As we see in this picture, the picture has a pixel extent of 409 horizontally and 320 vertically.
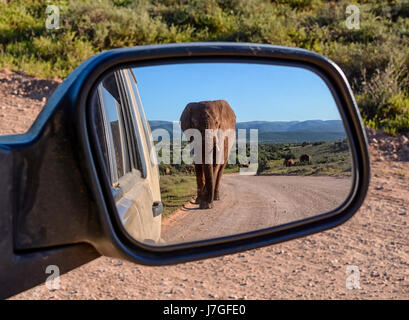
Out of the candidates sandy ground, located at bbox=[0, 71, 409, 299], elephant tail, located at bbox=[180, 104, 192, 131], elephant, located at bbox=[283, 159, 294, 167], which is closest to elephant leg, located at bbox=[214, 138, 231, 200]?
elephant tail, located at bbox=[180, 104, 192, 131]

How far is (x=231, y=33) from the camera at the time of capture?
13.8 metres

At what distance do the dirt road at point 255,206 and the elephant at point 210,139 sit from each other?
0.03m

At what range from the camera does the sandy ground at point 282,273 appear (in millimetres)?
3691

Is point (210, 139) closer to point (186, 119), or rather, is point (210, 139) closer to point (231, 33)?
point (186, 119)

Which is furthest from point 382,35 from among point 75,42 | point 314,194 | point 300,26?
point 314,194

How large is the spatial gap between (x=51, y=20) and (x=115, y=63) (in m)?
12.8

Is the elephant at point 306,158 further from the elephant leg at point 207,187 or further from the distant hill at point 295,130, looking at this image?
the elephant leg at point 207,187

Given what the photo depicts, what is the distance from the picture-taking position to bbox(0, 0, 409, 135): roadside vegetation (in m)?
10.3

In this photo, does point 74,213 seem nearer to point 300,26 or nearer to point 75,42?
point 75,42

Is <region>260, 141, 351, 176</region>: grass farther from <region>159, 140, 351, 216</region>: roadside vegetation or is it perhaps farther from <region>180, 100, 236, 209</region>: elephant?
<region>180, 100, 236, 209</region>: elephant

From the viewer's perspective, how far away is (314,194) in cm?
171

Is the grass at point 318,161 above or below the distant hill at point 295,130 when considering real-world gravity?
below

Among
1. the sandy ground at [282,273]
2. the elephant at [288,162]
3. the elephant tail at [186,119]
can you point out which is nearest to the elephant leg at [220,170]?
the elephant tail at [186,119]

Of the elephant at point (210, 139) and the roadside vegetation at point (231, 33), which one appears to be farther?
the roadside vegetation at point (231, 33)
